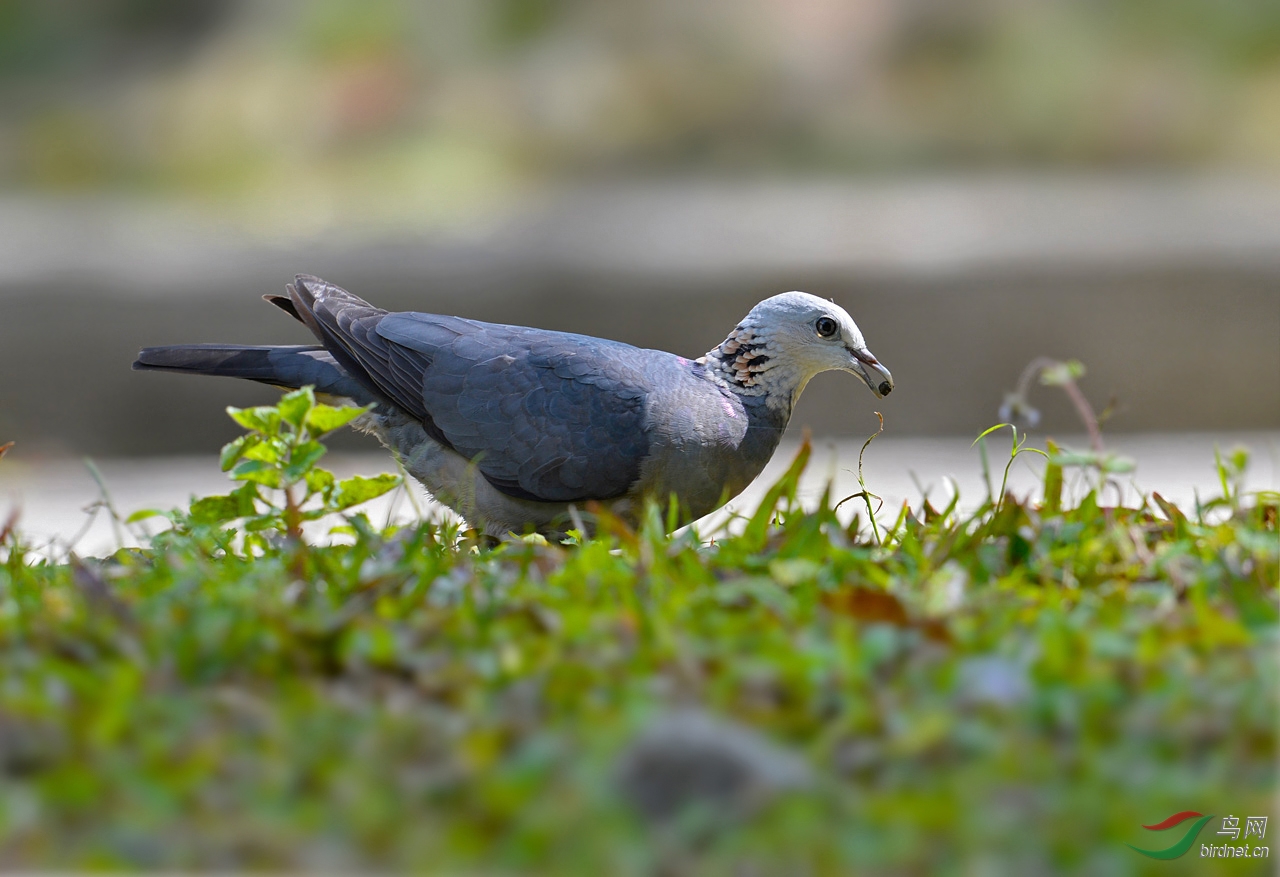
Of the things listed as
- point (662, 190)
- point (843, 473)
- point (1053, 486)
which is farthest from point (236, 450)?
point (662, 190)

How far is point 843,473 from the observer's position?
20.0ft

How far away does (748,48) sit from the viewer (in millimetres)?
8688

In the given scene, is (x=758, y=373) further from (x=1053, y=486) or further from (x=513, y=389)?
(x=1053, y=486)

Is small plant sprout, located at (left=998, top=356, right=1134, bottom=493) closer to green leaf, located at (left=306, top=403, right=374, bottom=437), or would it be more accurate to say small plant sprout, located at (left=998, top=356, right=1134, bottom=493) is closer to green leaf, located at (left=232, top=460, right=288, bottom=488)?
green leaf, located at (left=306, top=403, right=374, bottom=437)

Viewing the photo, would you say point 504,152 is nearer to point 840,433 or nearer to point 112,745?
point 840,433

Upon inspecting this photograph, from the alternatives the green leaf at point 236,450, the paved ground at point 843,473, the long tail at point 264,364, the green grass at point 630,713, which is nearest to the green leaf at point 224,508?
the green leaf at point 236,450

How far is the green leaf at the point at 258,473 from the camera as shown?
9.40 feet

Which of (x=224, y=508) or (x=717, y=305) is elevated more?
(x=717, y=305)

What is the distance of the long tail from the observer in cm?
388

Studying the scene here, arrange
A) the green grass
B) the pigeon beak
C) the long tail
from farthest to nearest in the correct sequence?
1. the long tail
2. the pigeon beak
3. the green grass

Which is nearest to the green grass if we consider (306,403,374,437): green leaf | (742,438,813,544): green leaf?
(742,438,813,544): green leaf

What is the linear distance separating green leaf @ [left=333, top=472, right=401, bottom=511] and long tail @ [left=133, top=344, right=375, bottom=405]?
1008 mm

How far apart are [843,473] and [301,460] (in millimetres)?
3652

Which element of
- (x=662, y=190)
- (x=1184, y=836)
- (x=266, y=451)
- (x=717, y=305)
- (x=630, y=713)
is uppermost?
(x=662, y=190)
